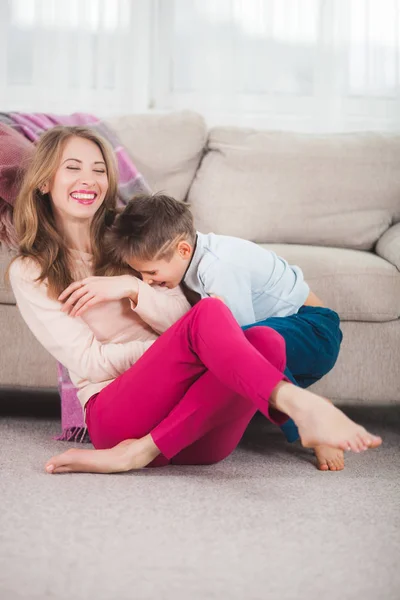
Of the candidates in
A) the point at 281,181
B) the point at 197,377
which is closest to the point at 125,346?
the point at 197,377

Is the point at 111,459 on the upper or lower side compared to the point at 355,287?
lower

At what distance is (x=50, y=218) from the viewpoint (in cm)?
182

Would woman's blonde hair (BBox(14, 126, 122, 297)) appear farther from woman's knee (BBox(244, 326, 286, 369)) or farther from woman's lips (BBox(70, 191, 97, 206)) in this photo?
woman's knee (BBox(244, 326, 286, 369))

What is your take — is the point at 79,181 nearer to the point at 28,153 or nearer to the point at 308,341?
the point at 28,153

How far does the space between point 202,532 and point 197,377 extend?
1.31 ft

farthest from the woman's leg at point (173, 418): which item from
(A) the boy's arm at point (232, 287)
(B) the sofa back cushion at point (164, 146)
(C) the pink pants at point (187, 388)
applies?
(B) the sofa back cushion at point (164, 146)

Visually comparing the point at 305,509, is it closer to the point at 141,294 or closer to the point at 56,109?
the point at 141,294

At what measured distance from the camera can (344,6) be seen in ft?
10.6

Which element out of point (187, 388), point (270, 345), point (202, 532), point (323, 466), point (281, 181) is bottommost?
point (323, 466)

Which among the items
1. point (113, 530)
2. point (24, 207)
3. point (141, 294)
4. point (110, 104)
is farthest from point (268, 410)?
point (110, 104)

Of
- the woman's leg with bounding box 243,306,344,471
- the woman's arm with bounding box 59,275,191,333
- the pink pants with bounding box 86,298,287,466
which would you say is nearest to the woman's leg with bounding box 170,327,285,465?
the pink pants with bounding box 86,298,287,466

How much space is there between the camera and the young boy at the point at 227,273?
5.55ft

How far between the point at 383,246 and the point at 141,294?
1016 mm

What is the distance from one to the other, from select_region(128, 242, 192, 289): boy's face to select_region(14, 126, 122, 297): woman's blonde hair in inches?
4.0
